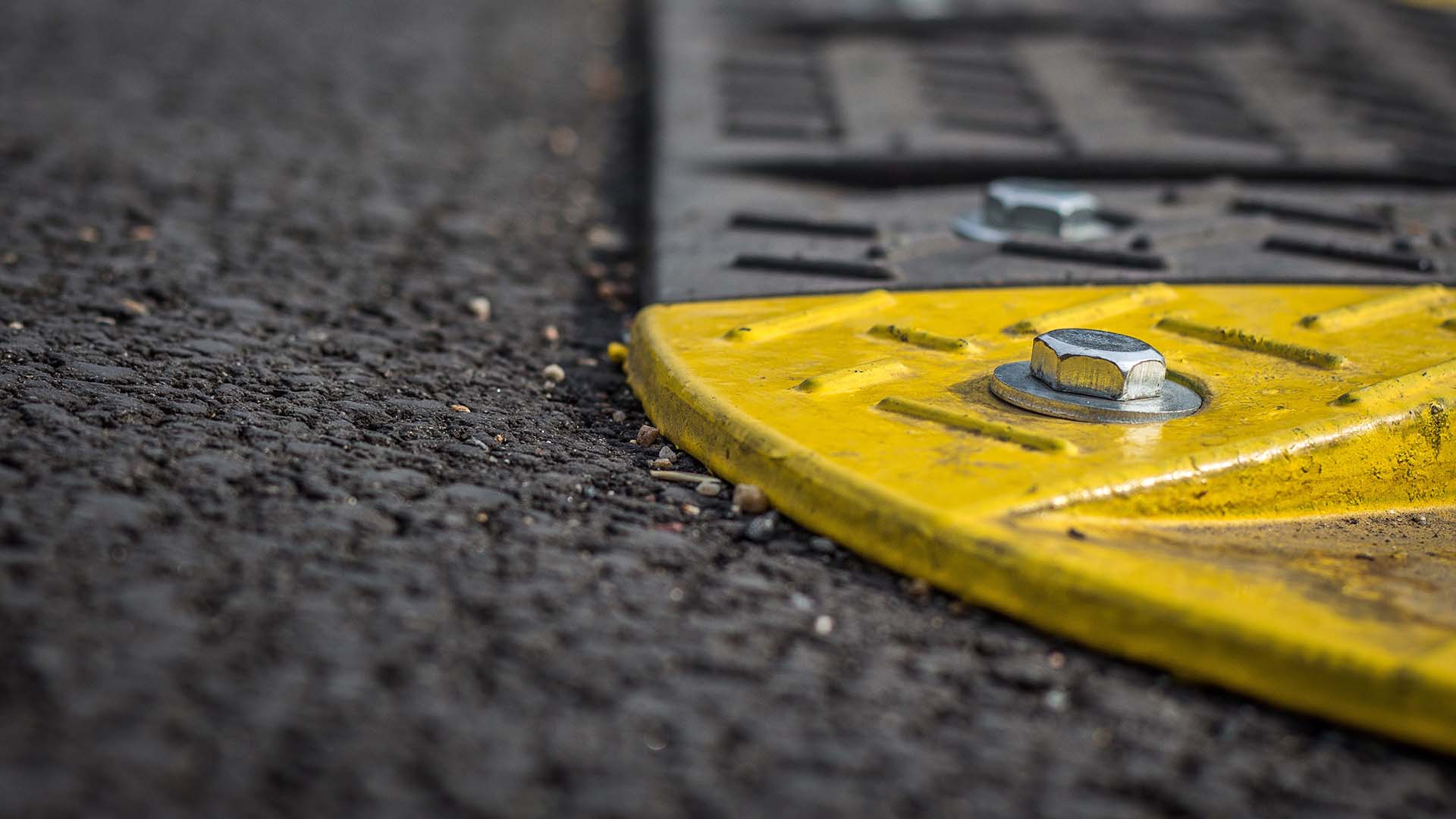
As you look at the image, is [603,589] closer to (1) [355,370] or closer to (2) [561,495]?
(2) [561,495]

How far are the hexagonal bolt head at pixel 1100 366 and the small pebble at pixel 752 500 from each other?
0.47m

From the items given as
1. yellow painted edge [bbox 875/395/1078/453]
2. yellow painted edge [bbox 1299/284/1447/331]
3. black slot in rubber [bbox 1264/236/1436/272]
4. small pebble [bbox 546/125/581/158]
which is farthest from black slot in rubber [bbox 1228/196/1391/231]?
small pebble [bbox 546/125/581/158]

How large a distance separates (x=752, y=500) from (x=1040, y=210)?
1.44 metres

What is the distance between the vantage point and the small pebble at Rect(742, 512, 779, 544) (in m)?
1.65

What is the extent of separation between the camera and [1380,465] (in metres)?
1.85

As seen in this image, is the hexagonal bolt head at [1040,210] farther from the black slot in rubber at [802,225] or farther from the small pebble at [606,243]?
the small pebble at [606,243]

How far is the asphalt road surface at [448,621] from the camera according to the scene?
1177mm

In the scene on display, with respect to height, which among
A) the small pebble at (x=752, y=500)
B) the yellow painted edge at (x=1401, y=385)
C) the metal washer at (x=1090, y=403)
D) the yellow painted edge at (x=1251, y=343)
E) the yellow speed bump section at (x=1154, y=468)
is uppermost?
the yellow painted edge at (x=1401, y=385)

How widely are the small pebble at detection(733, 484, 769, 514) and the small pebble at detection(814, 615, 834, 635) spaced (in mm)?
263

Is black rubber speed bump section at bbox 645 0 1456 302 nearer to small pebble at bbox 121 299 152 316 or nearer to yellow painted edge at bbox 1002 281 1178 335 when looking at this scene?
yellow painted edge at bbox 1002 281 1178 335

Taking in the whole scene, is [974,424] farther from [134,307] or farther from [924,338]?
[134,307]

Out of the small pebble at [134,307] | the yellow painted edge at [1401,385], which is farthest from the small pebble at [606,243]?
the yellow painted edge at [1401,385]

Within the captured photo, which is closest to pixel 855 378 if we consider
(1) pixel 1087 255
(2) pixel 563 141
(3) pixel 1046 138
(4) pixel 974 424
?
(4) pixel 974 424

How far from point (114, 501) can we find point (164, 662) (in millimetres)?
372
